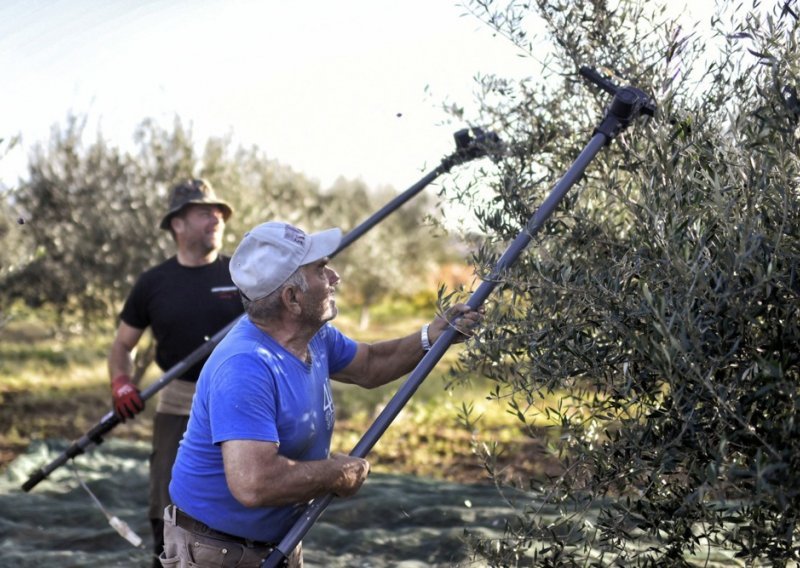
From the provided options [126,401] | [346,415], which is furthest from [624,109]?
[346,415]

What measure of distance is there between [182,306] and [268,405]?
3.10 m

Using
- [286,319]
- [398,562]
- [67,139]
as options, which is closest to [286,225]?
[286,319]

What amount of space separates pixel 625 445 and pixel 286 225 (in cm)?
154

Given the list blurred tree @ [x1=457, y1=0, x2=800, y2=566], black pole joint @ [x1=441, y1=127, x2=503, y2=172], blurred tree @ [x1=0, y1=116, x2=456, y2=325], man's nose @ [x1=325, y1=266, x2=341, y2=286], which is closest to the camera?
blurred tree @ [x1=457, y1=0, x2=800, y2=566]

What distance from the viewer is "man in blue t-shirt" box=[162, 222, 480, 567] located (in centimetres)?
337

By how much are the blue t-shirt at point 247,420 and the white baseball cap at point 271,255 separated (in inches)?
7.0

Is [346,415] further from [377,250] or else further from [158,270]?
[377,250]

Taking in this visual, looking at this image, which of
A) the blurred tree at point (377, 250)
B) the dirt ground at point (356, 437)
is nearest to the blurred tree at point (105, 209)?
the dirt ground at point (356, 437)

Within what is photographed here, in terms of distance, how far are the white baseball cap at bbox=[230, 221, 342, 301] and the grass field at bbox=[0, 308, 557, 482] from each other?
508 cm

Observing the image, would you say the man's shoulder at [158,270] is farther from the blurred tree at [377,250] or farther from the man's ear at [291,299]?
the blurred tree at [377,250]

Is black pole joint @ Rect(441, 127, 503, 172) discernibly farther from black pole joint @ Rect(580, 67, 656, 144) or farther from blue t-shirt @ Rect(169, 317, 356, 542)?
blue t-shirt @ Rect(169, 317, 356, 542)

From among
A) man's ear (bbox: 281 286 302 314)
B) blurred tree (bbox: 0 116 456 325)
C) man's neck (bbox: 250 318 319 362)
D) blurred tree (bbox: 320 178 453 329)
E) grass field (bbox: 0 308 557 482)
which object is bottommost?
man's neck (bbox: 250 318 319 362)

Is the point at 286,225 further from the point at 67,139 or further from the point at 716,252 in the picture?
the point at 67,139

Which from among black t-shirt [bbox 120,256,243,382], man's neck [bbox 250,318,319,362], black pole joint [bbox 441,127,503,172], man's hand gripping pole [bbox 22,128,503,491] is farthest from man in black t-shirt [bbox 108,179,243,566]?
man's neck [bbox 250,318,319,362]
